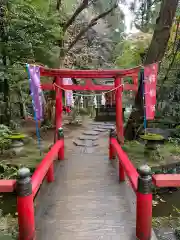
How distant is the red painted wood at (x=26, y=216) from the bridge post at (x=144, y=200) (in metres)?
1.49

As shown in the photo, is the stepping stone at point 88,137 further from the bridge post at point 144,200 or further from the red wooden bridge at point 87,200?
the bridge post at point 144,200

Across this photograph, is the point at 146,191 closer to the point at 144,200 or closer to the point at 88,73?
the point at 144,200

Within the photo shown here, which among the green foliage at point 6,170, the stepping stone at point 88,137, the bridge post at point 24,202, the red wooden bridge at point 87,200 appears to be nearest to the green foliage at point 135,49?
the stepping stone at point 88,137

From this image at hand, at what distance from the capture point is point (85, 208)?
4.58m

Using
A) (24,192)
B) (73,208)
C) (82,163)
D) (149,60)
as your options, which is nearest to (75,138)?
(82,163)

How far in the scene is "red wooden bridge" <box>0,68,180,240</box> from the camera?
3.23 m

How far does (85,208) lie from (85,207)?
0.14 feet

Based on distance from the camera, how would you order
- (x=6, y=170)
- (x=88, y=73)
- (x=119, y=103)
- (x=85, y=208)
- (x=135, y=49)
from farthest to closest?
(x=135, y=49) → (x=119, y=103) → (x=88, y=73) → (x=6, y=170) → (x=85, y=208)

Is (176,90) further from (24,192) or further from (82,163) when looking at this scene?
(24,192)

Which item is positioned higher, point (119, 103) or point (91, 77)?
point (91, 77)

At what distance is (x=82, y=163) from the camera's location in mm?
7715

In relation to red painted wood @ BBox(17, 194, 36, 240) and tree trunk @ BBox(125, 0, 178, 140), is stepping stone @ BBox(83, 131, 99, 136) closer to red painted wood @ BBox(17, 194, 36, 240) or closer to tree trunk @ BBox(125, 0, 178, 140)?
tree trunk @ BBox(125, 0, 178, 140)

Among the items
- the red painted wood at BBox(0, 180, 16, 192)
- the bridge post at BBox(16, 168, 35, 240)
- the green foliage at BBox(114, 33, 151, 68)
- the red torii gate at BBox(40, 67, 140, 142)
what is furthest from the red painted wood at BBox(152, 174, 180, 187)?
the green foliage at BBox(114, 33, 151, 68)

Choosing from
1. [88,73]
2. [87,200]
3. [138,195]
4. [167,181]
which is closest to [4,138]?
[88,73]
